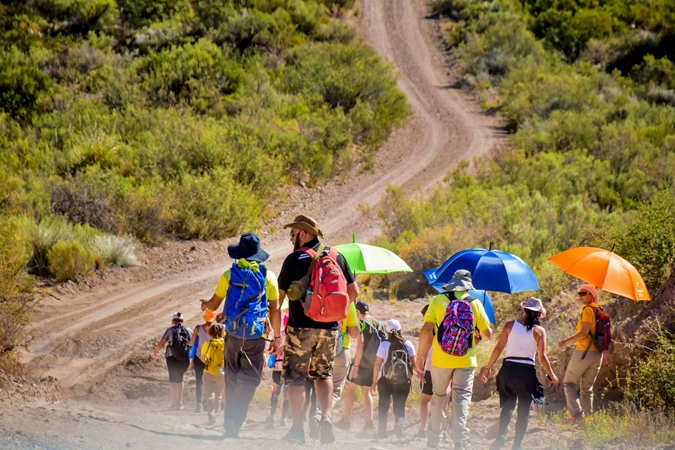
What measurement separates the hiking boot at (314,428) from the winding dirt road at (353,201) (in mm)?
4381

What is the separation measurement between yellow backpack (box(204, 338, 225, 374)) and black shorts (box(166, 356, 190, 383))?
85 centimetres

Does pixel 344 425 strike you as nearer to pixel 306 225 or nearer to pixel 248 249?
pixel 248 249

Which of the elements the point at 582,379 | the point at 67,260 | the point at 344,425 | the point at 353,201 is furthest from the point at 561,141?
the point at 344,425

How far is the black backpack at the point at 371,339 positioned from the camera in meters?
7.39

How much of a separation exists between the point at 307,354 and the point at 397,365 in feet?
5.71

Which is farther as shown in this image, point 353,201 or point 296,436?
point 353,201

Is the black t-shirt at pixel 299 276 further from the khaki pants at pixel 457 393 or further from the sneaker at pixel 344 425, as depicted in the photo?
the sneaker at pixel 344 425

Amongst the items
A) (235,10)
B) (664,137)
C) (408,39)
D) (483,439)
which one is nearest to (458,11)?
(408,39)

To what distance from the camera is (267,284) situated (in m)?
6.02

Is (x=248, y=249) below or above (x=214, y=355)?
above

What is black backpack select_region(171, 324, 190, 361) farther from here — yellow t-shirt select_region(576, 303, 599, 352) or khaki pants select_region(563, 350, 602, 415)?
yellow t-shirt select_region(576, 303, 599, 352)

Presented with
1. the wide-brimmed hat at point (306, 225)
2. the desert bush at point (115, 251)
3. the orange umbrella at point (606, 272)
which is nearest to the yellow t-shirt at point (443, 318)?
the wide-brimmed hat at point (306, 225)

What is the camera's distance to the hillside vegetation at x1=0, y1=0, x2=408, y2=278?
15898mm

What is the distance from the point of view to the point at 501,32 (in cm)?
3884
